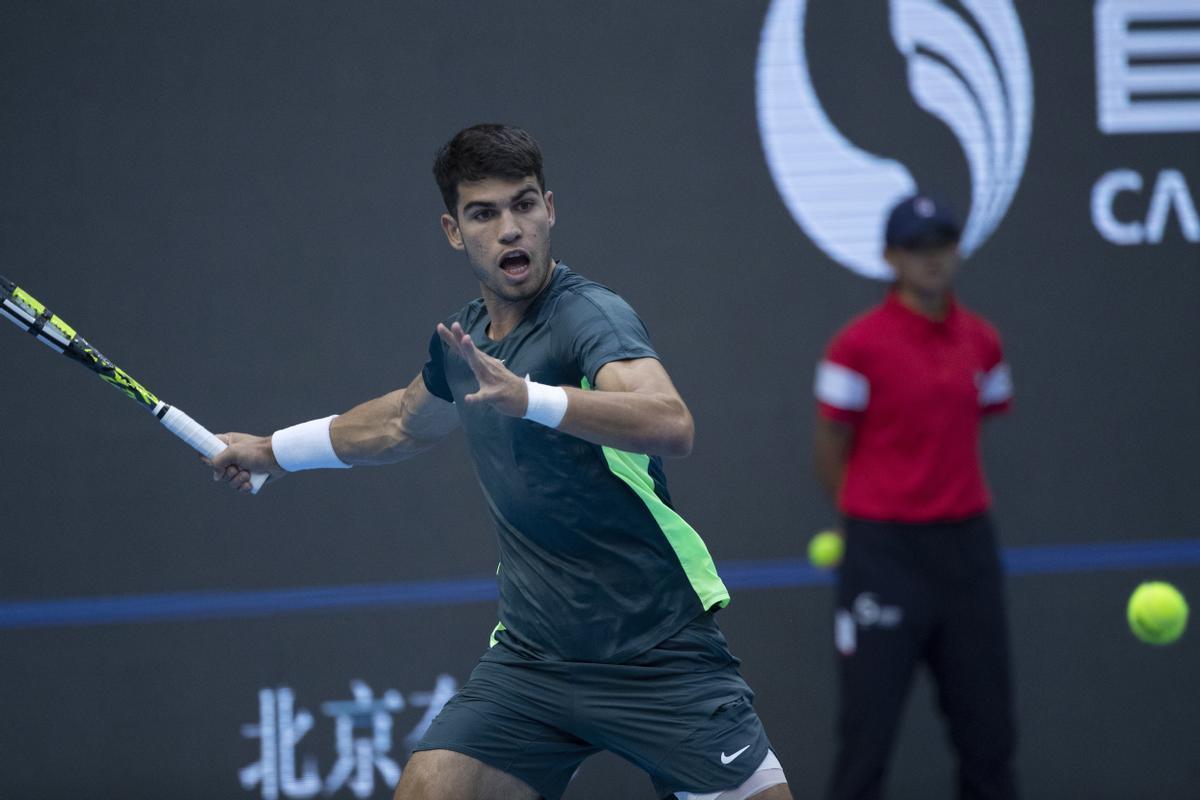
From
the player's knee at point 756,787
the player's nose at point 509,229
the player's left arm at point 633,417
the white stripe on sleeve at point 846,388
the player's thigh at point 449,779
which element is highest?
the player's nose at point 509,229

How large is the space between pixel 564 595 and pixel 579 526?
16cm

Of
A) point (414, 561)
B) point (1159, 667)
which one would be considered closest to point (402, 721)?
point (414, 561)

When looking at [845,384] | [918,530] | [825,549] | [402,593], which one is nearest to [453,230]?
[845,384]

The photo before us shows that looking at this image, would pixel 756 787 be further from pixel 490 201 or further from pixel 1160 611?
pixel 1160 611

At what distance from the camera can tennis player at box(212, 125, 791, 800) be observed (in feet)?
10.0

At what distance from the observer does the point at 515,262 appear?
312 cm

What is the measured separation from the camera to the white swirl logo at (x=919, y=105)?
4.67 metres

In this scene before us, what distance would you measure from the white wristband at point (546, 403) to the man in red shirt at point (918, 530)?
100 centimetres

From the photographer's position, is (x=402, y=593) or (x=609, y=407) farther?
(x=402, y=593)

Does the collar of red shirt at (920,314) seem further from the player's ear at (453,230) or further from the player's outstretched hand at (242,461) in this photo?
the player's outstretched hand at (242,461)

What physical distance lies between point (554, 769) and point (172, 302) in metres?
2.06

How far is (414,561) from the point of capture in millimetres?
4598

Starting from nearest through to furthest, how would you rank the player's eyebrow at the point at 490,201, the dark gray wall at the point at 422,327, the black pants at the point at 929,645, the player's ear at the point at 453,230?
the player's eyebrow at the point at 490,201
the player's ear at the point at 453,230
the black pants at the point at 929,645
the dark gray wall at the point at 422,327

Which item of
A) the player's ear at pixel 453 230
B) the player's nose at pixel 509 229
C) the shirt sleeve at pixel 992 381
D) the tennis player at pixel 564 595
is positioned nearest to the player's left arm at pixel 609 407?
the tennis player at pixel 564 595
